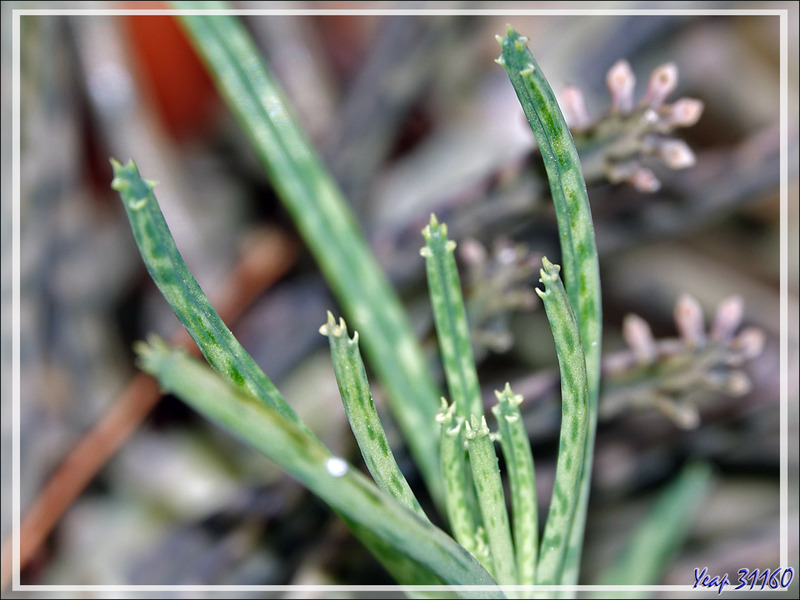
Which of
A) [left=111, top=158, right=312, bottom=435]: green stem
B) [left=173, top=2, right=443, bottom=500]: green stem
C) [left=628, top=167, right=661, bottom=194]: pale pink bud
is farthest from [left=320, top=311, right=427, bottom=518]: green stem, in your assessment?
[left=628, top=167, right=661, bottom=194]: pale pink bud

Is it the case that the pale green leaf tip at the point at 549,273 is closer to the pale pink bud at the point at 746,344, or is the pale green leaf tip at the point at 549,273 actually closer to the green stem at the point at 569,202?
the green stem at the point at 569,202

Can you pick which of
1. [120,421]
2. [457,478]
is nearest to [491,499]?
[457,478]

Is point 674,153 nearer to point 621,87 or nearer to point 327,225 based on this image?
point 621,87

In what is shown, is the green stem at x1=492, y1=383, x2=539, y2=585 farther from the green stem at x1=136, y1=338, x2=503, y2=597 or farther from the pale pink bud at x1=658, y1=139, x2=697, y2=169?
the pale pink bud at x1=658, y1=139, x2=697, y2=169

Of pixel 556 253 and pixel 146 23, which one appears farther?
pixel 146 23

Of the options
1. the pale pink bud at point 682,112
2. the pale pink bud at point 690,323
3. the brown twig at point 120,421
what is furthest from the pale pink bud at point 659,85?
the brown twig at point 120,421

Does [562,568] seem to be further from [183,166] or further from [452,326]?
[183,166]

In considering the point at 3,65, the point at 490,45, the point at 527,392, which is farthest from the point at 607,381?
the point at 3,65

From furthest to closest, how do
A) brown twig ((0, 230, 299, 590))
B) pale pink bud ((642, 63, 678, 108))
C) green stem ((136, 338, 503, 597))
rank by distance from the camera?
brown twig ((0, 230, 299, 590)) < pale pink bud ((642, 63, 678, 108)) < green stem ((136, 338, 503, 597))
